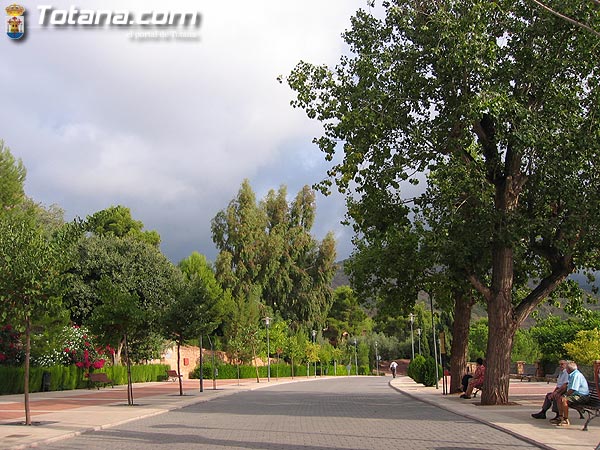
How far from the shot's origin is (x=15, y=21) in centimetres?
2020

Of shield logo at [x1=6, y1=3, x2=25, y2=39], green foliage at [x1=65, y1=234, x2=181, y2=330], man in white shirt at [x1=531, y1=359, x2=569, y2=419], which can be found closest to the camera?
man in white shirt at [x1=531, y1=359, x2=569, y2=419]

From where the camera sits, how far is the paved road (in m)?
12.5

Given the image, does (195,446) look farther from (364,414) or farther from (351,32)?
(351,32)

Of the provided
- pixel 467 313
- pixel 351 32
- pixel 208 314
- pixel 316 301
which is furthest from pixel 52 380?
pixel 316 301

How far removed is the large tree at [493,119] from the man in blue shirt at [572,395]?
576cm

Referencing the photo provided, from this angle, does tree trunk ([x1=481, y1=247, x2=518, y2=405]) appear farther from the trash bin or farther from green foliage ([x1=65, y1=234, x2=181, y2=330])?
green foliage ([x1=65, y1=234, x2=181, y2=330])

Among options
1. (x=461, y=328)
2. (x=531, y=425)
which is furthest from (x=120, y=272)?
(x=531, y=425)

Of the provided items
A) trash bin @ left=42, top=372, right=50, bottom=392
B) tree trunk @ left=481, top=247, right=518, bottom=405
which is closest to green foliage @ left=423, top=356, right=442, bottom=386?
tree trunk @ left=481, top=247, right=518, bottom=405

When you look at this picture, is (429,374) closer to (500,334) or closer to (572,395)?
(500,334)

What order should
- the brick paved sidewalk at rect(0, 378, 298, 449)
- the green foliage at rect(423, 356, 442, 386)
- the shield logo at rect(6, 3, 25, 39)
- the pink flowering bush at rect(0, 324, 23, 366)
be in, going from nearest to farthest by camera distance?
the brick paved sidewalk at rect(0, 378, 298, 449) < the shield logo at rect(6, 3, 25, 39) < the pink flowering bush at rect(0, 324, 23, 366) < the green foliage at rect(423, 356, 442, 386)

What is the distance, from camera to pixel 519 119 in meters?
19.6

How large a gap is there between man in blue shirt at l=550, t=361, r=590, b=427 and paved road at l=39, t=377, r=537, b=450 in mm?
1531

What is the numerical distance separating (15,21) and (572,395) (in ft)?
56.6

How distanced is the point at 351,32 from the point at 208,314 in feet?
46.7
